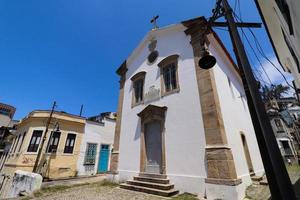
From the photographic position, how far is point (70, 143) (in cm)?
1780

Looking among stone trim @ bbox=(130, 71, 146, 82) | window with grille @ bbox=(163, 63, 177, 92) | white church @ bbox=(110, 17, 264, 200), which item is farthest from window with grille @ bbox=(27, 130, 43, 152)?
window with grille @ bbox=(163, 63, 177, 92)

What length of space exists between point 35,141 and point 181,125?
15953mm

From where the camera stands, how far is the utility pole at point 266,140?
2.03m

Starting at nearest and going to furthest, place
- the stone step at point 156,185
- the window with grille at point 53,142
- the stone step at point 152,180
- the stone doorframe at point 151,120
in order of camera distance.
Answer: the stone step at point 156,185 < the stone step at point 152,180 < the stone doorframe at point 151,120 < the window with grille at point 53,142

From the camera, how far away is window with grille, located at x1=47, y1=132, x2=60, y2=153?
53.8 feet

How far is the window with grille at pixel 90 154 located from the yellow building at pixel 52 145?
1057mm

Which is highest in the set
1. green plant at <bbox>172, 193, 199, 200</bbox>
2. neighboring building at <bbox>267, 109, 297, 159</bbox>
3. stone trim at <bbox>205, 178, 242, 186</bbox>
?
neighboring building at <bbox>267, 109, 297, 159</bbox>

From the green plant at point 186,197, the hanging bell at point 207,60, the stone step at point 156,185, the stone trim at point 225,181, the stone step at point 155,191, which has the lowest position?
the green plant at point 186,197

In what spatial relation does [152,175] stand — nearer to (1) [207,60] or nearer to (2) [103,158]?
(1) [207,60]

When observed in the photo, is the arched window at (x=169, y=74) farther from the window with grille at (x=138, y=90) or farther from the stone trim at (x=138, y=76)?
the window with grille at (x=138, y=90)

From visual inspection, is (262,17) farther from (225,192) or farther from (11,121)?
(11,121)

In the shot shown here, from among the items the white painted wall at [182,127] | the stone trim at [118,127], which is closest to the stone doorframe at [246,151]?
the white painted wall at [182,127]

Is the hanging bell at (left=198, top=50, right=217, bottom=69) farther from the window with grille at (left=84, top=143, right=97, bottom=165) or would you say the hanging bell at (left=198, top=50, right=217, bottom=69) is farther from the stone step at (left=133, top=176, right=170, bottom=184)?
the window with grille at (left=84, top=143, right=97, bottom=165)

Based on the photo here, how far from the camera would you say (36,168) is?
48.4 feet
